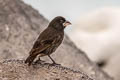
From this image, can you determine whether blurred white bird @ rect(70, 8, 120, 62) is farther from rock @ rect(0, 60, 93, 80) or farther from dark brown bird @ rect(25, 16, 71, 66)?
rock @ rect(0, 60, 93, 80)

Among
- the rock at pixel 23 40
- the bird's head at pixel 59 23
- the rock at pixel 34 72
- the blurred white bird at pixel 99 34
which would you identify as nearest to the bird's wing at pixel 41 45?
the rock at pixel 34 72

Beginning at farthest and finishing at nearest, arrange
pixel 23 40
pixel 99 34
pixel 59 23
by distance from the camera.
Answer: pixel 99 34 → pixel 23 40 → pixel 59 23

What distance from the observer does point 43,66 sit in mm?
16906

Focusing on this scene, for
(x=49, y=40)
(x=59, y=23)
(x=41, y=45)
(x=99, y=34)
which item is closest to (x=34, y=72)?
(x=41, y=45)

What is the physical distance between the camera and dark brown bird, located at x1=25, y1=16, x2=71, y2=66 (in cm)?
1666

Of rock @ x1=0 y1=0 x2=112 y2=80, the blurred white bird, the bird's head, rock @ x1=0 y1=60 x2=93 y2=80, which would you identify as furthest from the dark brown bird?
the blurred white bird

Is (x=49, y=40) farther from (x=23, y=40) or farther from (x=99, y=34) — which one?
(x=99, y=34)

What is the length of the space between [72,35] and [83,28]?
2071 millimetres

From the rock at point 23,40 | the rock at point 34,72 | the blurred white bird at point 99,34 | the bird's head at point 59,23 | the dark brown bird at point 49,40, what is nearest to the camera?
the rock at point 34,72

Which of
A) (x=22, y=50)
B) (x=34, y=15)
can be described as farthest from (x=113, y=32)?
(x=22, y=50)

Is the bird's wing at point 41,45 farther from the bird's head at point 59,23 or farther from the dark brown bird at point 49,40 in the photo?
the bird's head at point 59,23

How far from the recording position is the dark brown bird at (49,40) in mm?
16656

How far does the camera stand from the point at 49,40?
55.7ft

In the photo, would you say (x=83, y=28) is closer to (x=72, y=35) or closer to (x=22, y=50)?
(x=72, y=35)
